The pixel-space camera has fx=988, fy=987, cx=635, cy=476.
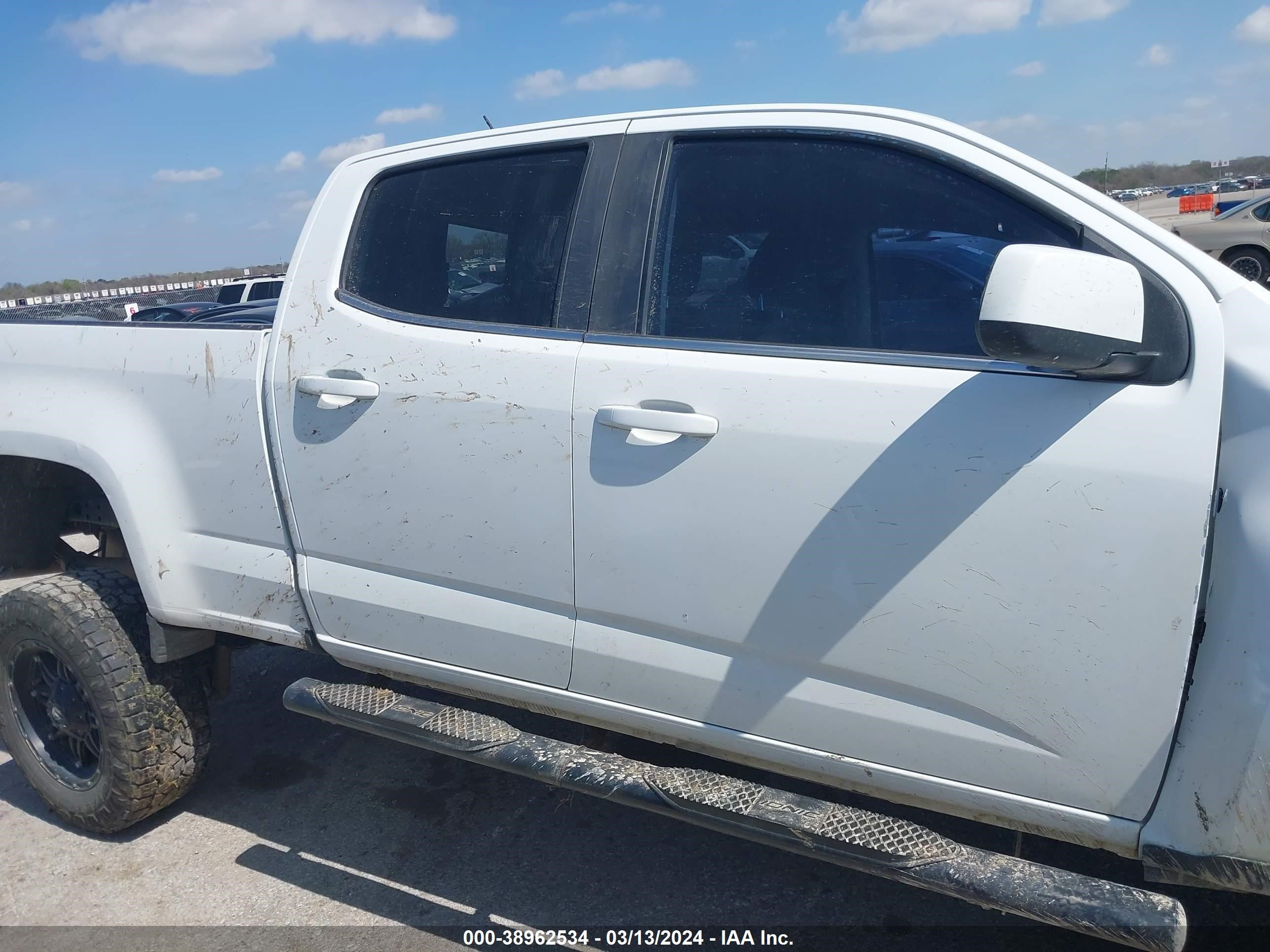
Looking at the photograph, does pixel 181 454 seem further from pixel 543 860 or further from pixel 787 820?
pixel 787 820

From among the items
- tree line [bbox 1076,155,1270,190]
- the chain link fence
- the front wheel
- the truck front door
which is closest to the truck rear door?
the truck front door

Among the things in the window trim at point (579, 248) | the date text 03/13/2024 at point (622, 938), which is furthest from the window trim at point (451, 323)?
the date text 03/13/2024 at point (622, 938)

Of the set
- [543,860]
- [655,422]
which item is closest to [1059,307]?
[655,422]

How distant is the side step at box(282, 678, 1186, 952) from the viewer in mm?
1858

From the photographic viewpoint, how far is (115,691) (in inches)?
122

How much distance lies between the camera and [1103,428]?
1.81 meters

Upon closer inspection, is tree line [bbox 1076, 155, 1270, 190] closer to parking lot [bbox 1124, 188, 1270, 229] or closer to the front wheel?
parking lot [bbox 1124, 188, 1270, 229]

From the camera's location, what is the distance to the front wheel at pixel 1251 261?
14961mm

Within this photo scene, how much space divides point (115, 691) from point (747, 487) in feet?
7.27

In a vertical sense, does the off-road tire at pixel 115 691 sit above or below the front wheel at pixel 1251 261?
below

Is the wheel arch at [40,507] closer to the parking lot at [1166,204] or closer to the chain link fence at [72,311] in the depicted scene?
the chain link fence at [72,311]

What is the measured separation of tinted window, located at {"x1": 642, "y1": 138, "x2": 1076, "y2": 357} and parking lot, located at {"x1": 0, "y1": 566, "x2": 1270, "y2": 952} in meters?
1.31

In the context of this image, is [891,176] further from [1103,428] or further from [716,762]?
[716,762]

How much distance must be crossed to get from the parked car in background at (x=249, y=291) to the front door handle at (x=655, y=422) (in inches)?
600
